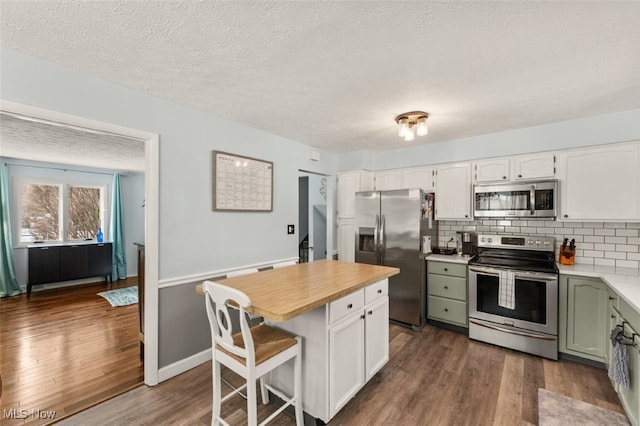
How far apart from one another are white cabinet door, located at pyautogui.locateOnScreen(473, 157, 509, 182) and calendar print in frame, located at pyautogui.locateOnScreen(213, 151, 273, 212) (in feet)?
8.35

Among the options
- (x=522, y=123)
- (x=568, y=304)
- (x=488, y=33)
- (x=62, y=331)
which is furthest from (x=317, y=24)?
(x=62, y=331)

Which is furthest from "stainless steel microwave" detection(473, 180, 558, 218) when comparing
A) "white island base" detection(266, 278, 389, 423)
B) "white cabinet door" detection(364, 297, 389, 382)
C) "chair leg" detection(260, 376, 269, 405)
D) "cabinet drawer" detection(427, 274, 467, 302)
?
"chair leg" detection(260, 376, 269, 405)

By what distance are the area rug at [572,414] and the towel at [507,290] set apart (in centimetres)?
88

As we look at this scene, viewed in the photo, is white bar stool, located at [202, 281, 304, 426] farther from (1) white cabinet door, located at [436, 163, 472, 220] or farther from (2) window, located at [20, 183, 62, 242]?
(2) window, located at [20, 183, 62, 242]

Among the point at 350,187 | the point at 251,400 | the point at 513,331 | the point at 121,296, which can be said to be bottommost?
the point at 121,296

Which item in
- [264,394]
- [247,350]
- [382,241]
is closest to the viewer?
[247,350]

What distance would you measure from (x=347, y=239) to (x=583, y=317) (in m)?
2.64

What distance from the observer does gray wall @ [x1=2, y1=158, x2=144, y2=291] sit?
15.6 feet

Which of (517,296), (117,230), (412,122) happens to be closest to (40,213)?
(117,230)

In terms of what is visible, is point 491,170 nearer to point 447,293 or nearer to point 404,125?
point 404,125

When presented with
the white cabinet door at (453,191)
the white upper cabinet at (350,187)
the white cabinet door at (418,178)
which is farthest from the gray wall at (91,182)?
the white cabinet door at (453,191)

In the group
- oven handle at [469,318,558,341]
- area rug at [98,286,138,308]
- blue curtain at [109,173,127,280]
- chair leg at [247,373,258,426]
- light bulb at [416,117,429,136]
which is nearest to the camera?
chair leg at [247,373,258,426]

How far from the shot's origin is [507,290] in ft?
9.38

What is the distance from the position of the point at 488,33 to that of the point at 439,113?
1.20 metres
